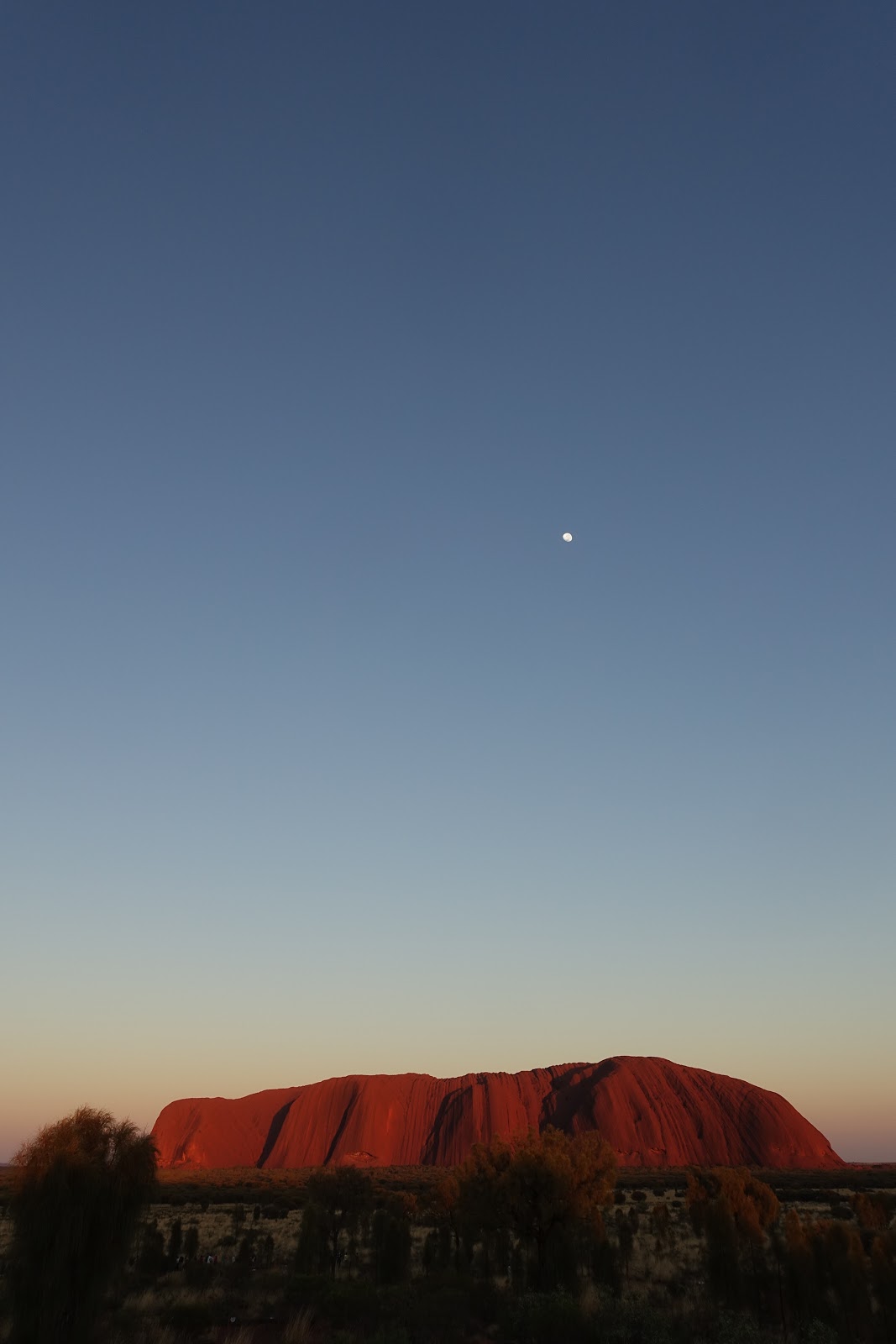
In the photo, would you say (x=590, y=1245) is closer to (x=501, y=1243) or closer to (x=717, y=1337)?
(x=501, y=1243)

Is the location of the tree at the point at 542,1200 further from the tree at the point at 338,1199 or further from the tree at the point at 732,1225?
the tree at the point at 338,1199

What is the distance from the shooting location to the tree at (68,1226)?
1404 cm

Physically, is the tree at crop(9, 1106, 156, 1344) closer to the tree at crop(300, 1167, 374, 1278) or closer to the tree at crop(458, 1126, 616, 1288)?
the tree at crop(458, 1126, 616, 1288)

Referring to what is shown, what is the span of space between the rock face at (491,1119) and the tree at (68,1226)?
118888 millimetres

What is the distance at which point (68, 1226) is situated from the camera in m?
14.3

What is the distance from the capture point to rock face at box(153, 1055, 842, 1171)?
121m

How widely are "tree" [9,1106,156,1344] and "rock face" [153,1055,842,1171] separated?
11889 cm

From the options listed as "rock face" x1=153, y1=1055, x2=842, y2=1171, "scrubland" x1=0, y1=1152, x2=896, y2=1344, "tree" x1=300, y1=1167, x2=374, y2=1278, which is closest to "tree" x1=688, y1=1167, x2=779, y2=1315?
"scrubland" x1=0, y1=1152, x2=896, y2=1344

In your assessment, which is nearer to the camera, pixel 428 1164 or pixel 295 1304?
pixel 295 1304

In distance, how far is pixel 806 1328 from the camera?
1839 centimetres

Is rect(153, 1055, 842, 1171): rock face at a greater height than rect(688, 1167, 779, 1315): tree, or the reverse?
rect(153, 1055, 842, 1171): rock face

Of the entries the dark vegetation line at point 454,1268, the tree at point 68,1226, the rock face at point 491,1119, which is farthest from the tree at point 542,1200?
the rock face at point 491,1119

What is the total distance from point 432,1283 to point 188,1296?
675 centimetres

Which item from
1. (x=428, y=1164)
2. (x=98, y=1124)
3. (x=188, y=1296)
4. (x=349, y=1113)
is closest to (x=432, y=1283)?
(x=188, y=1296)
